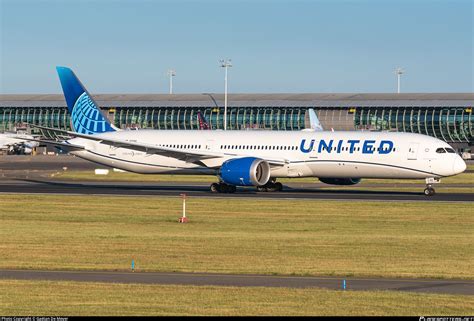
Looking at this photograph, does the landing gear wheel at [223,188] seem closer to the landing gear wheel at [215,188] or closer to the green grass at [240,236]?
the landing gear wheel at [215,188]

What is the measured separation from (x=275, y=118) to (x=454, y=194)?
91.2 metres

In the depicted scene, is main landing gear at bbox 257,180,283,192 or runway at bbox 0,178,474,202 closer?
runway at bbox 0,178,474,202

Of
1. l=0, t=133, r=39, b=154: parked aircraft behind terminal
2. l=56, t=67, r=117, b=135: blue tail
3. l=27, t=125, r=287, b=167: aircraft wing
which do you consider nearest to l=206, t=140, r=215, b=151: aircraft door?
l=27, t=125, r=287, b=167: aircraft wing

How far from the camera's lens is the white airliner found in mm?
59656

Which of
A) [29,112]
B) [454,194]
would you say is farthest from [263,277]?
[29,112]

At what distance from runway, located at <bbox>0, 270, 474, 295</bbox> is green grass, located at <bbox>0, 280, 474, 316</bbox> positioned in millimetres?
1132

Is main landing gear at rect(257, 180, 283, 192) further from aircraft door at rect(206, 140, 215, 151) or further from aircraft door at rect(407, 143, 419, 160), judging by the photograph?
aircraft door at rect(407, 143, 419, 160)

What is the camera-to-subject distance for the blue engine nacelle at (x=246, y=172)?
59.7 meters

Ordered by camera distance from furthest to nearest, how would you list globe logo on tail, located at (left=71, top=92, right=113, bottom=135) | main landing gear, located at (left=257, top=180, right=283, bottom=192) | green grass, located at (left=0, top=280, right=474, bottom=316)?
globe logo on tail, located at (left=71, top=92, right=113, bottom=135) → main landing gear, located at (left=257, top=180, right=283, bottom=192) → green grass, located at (left=0, top=280, right=474, bottom=316)

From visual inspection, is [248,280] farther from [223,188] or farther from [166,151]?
[166,151]

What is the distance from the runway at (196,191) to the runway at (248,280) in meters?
28.7

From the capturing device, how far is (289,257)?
32.4m

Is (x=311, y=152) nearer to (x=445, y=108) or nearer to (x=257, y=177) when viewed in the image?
(x=257, y=177)

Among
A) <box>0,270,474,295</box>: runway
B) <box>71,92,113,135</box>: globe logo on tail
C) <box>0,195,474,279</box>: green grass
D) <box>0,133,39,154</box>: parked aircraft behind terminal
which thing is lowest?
<box>0,270,474,295</box>: runway
